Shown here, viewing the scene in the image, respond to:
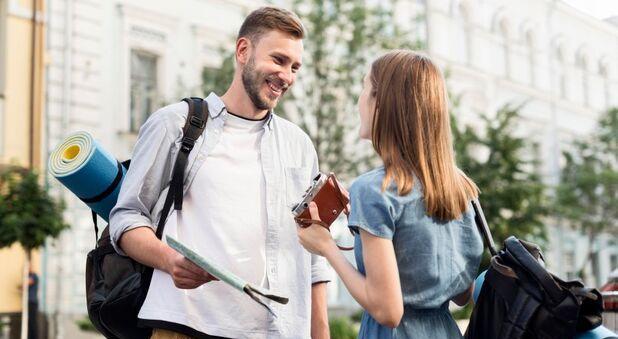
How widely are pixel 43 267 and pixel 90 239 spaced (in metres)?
1.16

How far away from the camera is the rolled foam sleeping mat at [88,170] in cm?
296

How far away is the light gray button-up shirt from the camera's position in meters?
2.99

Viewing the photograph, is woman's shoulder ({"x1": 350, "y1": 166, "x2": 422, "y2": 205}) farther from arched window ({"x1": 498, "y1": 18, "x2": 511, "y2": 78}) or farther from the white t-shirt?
arched window ({"x1": 498, "y1": 18, "x2": 511, "y2": 78})

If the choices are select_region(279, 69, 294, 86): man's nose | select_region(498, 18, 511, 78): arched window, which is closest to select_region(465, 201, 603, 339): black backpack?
select_region(279, 69, 294, 86): man's nose

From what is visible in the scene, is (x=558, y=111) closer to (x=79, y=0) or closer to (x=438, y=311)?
(x=79, y=0)

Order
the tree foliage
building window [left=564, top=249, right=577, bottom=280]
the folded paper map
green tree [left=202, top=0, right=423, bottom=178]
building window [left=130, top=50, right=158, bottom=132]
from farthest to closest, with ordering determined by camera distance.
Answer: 1. building window [left=564, top=249, right=577, bottom=280]
2. building window [left=130, top=50, right=158, bottom=132]
3. green tree [left=202, top=0, right=423, bottom=178]
4. the tree foliage
5. the folded paper map

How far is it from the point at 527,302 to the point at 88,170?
141 cm

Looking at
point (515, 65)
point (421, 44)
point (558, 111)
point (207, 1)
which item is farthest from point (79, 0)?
point (558, 111)

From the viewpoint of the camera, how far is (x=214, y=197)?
3.00 metres

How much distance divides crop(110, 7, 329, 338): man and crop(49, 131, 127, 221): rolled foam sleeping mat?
0.38 feet

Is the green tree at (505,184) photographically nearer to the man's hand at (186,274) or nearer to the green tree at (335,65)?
the green tree at (335,65)

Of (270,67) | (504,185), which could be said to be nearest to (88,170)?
(270,67)

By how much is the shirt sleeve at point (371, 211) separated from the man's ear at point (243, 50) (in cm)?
91

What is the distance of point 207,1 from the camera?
66.8ft
